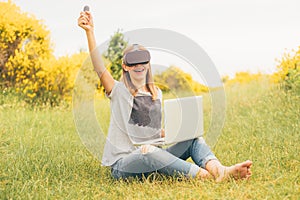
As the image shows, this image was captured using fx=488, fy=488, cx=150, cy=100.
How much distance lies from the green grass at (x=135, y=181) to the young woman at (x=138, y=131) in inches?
3.5

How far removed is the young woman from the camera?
9.23 ft

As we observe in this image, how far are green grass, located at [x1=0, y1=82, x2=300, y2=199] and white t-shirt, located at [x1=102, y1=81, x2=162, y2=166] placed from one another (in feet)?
0.68

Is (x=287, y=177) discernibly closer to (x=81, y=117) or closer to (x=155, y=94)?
(x=155, y=94)

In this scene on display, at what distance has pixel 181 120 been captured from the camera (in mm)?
2889

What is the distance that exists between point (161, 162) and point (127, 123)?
306 mm

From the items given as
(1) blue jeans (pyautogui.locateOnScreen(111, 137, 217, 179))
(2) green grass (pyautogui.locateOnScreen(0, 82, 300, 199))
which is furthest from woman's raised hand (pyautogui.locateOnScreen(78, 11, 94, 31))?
(2) green grass (pyautogui.locateOnScreen(0, 82, 300, 199))

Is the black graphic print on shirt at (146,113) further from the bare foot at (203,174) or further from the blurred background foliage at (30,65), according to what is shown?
the blurred background foliage at (30,65)

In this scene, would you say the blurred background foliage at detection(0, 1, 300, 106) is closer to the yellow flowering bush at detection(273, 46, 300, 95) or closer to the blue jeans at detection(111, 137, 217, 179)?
the yellow flowering bush at detection(273, 46, 300, 95)

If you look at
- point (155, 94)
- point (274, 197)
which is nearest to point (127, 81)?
point (155, 94)

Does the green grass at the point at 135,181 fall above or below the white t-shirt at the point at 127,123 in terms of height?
below

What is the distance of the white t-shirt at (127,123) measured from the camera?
2.89 m

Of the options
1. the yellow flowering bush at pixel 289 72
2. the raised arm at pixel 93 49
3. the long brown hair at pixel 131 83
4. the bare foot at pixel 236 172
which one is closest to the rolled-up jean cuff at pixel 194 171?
the bare foot at pixel 236 172

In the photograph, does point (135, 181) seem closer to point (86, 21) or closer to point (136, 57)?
point (136, 57)

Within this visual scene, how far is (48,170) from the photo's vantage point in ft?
10.5
